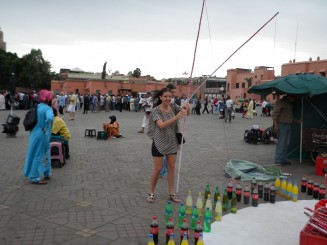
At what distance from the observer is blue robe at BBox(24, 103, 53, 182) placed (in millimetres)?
6281

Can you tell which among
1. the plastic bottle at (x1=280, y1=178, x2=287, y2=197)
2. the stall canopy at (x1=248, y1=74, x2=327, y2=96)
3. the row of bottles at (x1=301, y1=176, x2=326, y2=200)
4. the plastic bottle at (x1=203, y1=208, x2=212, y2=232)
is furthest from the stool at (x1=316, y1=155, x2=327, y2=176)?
the plastic bottle at (x1=203, y1=208, x2=212, y2=232)

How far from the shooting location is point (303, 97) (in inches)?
367

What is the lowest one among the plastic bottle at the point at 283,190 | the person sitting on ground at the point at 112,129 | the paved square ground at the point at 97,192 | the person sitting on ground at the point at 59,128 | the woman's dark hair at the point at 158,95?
the paved square ground at the point at 97,192

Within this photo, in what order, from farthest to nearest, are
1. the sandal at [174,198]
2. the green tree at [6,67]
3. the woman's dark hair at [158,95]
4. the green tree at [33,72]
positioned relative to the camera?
1. the green tree at [33,72]
2. the green tree at [6,67]
3. the sandal at [174,198]
4. the woman's dark hair at [158,95]

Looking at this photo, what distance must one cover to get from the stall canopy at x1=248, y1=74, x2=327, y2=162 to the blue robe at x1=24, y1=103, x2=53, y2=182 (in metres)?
5.68

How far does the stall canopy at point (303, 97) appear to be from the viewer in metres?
8.51

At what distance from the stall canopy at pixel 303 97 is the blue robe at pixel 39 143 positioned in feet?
18.6

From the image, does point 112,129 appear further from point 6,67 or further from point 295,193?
point 6,67

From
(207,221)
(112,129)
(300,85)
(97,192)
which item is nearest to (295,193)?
(207,221)

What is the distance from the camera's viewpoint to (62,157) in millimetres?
8023

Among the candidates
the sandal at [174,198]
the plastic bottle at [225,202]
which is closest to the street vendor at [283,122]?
the plastic bottle at [225,202]

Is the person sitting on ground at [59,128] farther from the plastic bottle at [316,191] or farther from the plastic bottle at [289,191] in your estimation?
the plastic bottle at [316,191]

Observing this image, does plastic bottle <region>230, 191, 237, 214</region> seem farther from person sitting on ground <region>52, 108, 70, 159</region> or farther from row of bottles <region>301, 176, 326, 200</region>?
person sitting on ground <region>52, 108, 70, 159</region>

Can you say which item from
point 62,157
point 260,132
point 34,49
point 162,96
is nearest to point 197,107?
point 260,132
